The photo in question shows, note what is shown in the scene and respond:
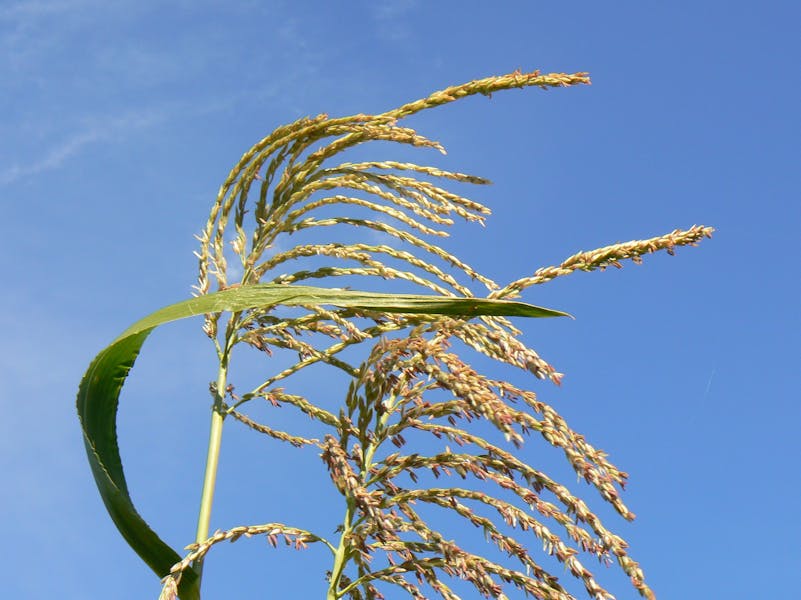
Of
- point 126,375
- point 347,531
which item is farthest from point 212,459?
point 347,531

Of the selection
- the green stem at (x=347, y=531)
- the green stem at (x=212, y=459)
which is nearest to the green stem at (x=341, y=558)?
the green stem at (x=347, y=531)

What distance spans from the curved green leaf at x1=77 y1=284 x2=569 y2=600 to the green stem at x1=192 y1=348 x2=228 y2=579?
140mm

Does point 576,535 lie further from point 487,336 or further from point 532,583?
point 487,336

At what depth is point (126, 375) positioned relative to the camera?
288cm

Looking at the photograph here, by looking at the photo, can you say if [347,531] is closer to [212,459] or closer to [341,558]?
[341,558]

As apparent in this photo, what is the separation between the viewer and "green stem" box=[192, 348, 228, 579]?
300 centimetres

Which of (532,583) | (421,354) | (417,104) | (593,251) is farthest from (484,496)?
(417,104)

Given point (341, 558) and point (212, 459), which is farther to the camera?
point (212, 459)

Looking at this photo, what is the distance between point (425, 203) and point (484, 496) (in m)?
1.29

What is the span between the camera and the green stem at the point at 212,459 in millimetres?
3004

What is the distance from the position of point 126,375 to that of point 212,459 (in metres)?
0.43

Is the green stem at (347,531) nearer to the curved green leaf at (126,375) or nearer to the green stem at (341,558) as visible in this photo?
the green stem at (341,558)

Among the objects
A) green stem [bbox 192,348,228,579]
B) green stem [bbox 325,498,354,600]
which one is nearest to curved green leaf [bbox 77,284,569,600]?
green stem [bbox 192,348,228,579]

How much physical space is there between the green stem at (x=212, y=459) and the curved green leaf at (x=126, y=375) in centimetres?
14
